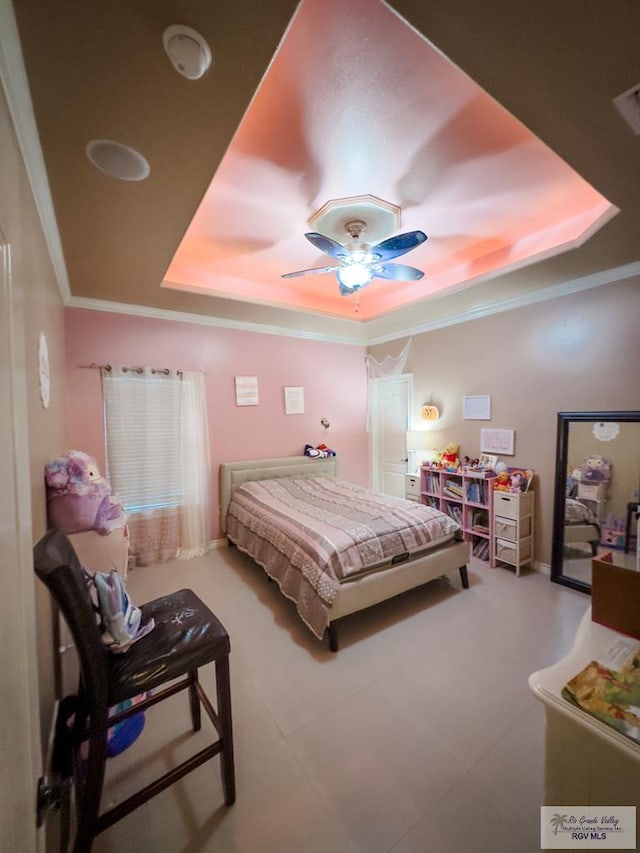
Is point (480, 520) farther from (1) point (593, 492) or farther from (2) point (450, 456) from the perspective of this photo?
(1) point (593, 492)

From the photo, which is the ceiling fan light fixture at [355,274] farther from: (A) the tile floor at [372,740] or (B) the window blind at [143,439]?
(A) the tile floor at [372,740]

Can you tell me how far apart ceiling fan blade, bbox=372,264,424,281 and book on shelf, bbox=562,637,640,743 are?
222cm

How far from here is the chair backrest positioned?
3.20 feet

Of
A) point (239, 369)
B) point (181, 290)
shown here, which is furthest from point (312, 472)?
point (181, 290)

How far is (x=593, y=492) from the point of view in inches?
104

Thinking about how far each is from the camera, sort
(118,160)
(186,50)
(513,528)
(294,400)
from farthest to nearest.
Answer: (294,400)
(513,528)
(118,160)
(186,50)

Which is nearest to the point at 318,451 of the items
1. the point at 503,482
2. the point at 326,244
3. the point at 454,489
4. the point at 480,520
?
the point at 454,489

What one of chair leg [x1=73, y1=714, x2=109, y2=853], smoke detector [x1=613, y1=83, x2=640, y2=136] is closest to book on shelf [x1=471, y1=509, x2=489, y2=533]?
smoke detector [x1=613, y1=83, x2=640, y2=136]

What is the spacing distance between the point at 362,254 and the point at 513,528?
2.66 meters

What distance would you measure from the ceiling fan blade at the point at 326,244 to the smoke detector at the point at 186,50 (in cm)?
91

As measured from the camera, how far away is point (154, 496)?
10.8 feet

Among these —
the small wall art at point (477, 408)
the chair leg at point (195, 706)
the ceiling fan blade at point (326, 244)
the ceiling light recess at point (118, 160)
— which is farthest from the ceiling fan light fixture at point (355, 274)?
the chair leg at point (195, 706)

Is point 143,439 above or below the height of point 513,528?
above

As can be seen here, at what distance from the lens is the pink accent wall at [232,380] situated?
3039 millimetres
